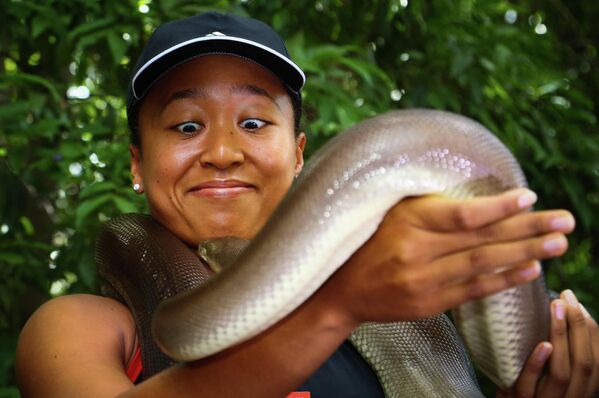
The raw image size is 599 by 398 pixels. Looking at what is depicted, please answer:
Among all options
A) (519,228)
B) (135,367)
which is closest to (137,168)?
(135,367)

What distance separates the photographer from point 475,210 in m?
1.19

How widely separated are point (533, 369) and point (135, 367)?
92 cm

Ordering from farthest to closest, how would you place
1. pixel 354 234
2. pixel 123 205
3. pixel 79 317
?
pixel 123 205, pixel 79 317, pixel 354 234

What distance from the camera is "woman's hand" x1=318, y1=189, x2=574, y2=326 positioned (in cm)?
120

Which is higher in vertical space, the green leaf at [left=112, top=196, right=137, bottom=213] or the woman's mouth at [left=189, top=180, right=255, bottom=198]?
the woman's mouth at [left=189, top=180, right=255, bottom=198]

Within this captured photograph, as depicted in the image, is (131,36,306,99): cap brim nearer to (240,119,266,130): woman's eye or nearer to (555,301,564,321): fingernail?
(240,119,266,130): woman's eye

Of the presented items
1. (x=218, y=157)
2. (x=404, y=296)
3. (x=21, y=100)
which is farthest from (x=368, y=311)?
(x=21, y=100)

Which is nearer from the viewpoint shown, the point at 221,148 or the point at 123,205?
the point at 221,148

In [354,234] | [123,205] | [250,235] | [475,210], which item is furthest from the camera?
[123,205]

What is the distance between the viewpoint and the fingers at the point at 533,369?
5.24 ft

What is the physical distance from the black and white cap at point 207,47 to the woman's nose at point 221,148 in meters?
0.21

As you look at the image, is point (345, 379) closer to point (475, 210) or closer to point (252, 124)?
point (252, 124)

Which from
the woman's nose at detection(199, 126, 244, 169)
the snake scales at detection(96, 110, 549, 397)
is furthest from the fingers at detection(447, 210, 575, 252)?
the woman's nose at detection(199, 126, 244, 169)

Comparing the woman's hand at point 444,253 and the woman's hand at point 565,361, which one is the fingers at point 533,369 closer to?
the woman's hand at point 565,361
